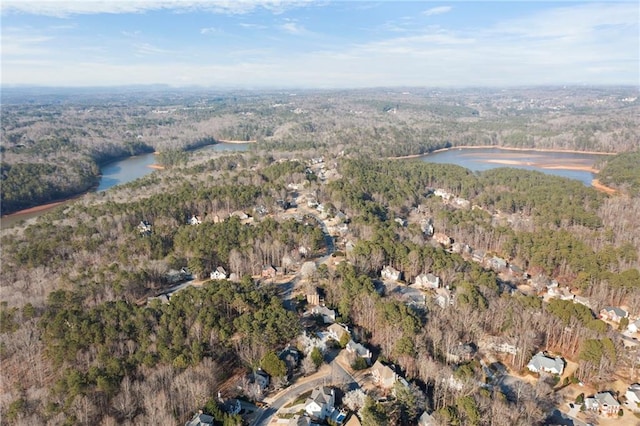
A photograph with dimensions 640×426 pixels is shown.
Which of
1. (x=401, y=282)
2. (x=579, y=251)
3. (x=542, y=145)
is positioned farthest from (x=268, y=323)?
(x=542, y=145)

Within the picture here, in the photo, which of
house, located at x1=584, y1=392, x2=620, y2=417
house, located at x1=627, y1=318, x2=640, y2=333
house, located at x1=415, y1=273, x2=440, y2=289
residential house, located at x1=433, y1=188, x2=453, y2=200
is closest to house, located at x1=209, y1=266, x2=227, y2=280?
house, located at x1=415, y1=273, x2=440, y2=289

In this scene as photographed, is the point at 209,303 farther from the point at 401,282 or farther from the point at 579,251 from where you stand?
the point at 579,251

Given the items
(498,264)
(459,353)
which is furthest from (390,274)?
(459,353)

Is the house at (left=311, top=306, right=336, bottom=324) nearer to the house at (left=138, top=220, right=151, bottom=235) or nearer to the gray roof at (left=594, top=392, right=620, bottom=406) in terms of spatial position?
the gray roof at (left=594, top=392, right=620, bottom=406)

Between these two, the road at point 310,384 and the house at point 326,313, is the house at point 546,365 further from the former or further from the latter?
the house at point 326,313

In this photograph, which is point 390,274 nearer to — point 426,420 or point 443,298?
point 443,298

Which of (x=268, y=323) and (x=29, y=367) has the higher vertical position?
(x=268, y=323)

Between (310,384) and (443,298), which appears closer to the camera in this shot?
(310,384)
